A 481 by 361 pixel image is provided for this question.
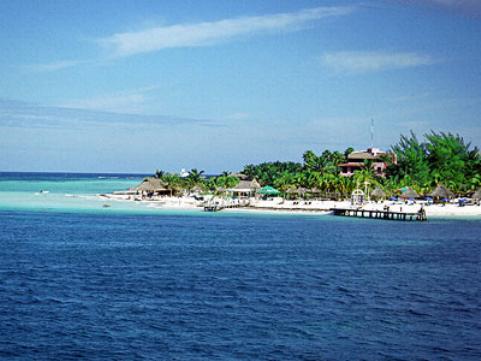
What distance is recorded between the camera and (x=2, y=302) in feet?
91.3

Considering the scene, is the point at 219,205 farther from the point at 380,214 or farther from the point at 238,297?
the point at 238,297

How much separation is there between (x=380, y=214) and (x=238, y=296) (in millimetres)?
52154

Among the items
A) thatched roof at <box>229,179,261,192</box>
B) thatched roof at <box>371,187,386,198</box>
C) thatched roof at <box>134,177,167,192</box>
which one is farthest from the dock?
thatched roof at <box>134,177,167,192</box>

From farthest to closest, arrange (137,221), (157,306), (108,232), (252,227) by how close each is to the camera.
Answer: (137,221), (252,227), (108,232), (157,306)

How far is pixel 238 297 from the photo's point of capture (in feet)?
96.3

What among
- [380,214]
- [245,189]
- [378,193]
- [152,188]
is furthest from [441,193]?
[152,188]

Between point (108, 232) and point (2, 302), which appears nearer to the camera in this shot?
point (2, 302)

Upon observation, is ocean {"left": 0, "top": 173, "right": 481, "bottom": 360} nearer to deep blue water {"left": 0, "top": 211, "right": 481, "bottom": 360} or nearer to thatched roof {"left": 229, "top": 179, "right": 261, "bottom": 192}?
deep blue water {"left": 0, "top": 211, "right": 481, "bottom": 360}

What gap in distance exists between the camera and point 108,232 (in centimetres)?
5719

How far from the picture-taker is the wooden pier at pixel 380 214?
74.0 metres

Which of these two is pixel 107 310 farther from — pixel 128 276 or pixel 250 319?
pixel 128 276

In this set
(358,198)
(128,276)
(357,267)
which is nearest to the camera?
(128,276)

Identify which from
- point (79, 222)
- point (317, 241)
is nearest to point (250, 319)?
point (317, 241)

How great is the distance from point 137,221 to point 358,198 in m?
35.5
